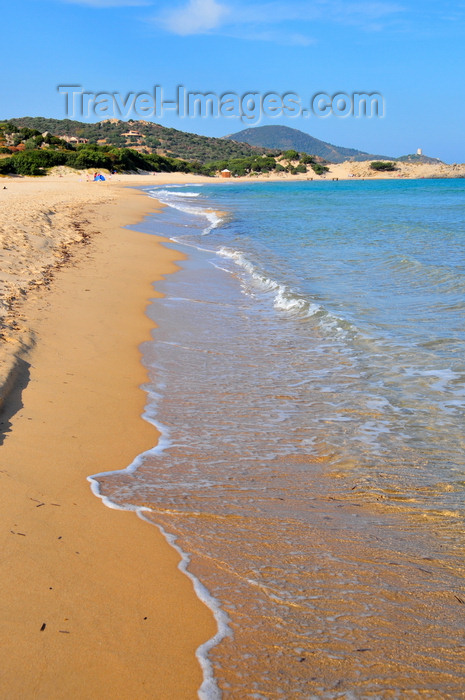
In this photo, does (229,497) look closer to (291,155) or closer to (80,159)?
(80,159)

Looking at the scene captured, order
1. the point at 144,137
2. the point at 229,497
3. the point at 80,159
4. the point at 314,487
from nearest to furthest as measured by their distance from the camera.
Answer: the point at 229,497, the point at 314,487, the point at 80,159, the point at 144,137

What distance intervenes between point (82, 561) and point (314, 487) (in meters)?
1.38

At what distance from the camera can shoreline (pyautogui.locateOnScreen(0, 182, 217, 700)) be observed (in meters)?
1.83

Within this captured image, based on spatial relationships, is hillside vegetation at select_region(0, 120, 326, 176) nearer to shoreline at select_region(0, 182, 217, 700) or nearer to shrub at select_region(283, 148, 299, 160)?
shrub at select_region(283, 148, 299, 160)

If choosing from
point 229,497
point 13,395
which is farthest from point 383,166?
point 229,497

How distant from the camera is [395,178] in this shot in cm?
10819

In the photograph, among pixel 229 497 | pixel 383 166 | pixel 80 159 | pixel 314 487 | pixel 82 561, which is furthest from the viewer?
pixel 383 166

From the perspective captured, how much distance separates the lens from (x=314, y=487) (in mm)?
3246

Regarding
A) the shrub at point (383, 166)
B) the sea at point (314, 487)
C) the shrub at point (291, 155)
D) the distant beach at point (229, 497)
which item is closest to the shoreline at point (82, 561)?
the distant beach at point (229, 497)

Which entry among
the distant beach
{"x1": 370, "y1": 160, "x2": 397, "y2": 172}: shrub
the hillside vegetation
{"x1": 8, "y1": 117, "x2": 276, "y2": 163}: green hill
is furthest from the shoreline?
{"x1": 370, "y1": 160, "x2": 397, "y2": 172}: shrub

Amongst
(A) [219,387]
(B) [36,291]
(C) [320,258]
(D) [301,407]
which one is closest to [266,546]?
(D) [301,407]

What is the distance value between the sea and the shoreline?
113 millimetres

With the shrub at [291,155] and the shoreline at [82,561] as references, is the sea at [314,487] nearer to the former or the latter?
the shoreline at [82,561]

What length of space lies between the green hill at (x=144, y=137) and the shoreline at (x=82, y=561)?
105163 millimetres
